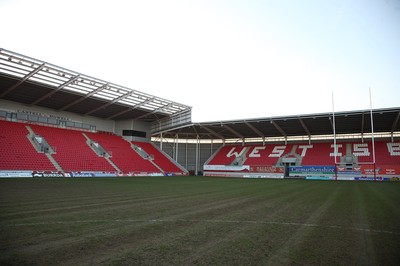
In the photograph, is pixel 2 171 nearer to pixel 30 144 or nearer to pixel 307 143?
pixel 30 144

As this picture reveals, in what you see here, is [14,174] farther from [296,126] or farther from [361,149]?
[361,149]

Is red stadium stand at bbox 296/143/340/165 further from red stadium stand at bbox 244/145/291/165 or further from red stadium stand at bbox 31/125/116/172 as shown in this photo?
red stadium stand at bbox 31/125/116/172

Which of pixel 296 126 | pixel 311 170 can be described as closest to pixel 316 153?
pixel 296 126

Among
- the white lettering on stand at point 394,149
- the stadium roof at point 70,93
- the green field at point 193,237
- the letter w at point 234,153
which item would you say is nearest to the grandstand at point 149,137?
the white lettering on stand at point 394,149

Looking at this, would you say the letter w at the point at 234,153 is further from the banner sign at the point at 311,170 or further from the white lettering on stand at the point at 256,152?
the banner sign at the point at 311,170

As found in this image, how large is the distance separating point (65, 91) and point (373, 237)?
109ft

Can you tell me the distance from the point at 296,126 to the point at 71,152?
33278mm

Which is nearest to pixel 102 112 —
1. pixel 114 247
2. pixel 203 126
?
pixel 203 126

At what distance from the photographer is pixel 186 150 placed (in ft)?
173

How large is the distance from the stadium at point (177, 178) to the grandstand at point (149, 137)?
197mm

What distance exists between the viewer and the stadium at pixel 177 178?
470 cm

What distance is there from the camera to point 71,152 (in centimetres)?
3369

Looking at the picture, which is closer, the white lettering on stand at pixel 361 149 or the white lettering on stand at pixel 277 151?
the white lettering on stand at pixel 361 149

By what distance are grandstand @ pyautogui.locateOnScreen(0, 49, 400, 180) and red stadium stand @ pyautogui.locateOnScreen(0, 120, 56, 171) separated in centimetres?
10
